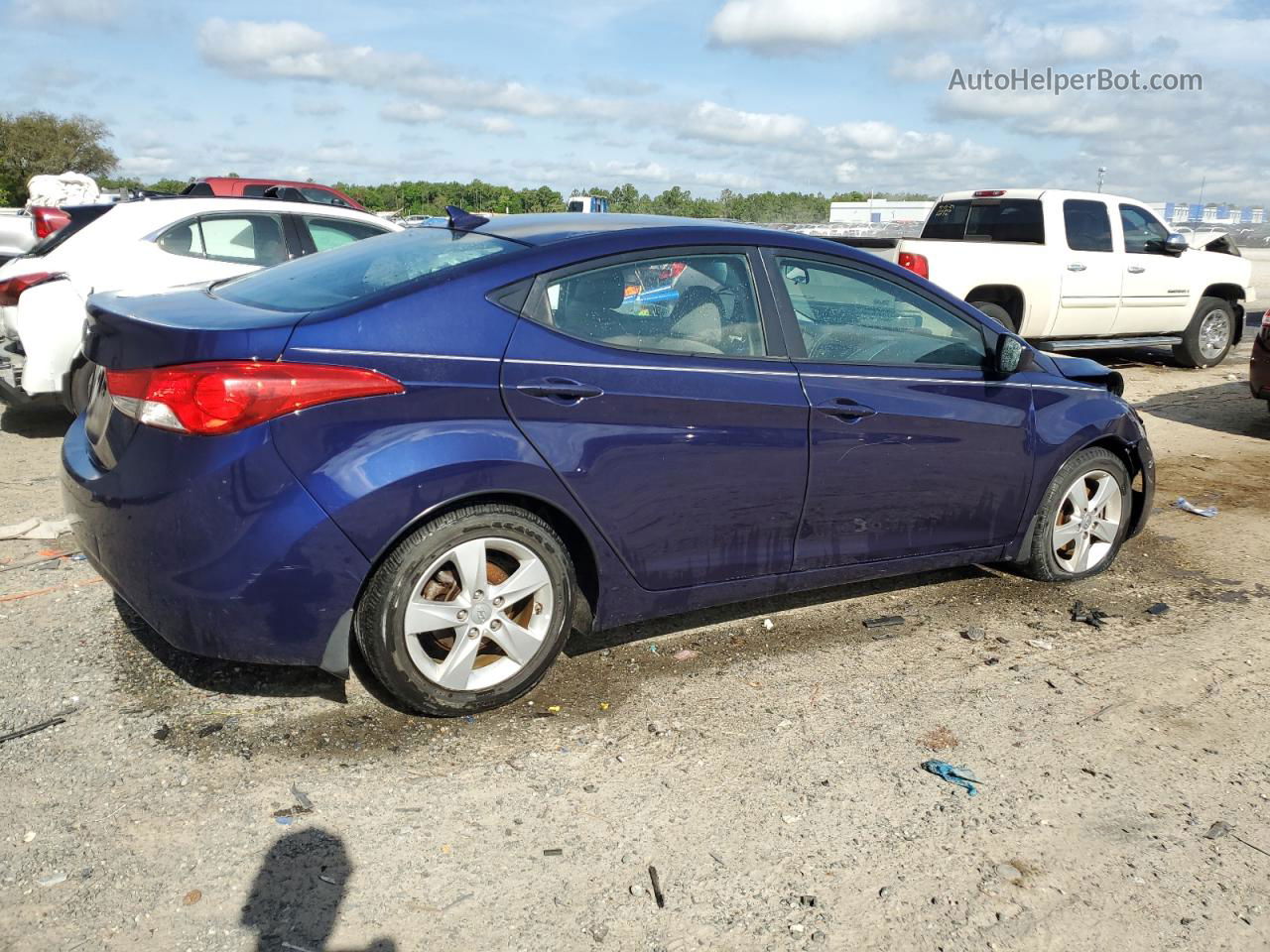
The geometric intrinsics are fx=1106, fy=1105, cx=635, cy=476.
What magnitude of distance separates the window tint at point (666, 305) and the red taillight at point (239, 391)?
2.40 ft

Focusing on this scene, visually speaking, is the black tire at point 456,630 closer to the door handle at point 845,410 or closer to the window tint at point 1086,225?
the door handle at point 845,410

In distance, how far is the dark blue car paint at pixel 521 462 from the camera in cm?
325

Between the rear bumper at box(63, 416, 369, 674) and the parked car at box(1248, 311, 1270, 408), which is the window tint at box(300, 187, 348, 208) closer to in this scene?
the parked car at box(1248, 311, 1270, 408)

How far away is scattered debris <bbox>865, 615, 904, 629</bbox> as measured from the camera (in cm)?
470

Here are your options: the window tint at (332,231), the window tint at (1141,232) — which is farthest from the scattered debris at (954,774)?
the window tint at (1141,232)

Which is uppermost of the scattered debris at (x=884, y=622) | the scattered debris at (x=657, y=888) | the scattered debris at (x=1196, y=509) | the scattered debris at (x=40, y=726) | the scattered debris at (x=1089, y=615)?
the scattered debris at (x=1196, y=509)

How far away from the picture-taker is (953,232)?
12.2 m

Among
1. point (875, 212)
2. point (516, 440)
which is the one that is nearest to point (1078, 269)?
point (516, 440)

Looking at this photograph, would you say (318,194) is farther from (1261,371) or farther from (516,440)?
(516,440)

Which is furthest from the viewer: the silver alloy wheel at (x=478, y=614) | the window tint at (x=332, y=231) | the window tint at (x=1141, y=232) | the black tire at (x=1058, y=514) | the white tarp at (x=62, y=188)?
the white tarp at (x=62, y=188)

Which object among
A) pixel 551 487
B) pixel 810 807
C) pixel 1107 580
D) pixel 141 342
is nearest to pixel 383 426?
pixel 551 487

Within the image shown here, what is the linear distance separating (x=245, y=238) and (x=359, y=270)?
15.5 feet

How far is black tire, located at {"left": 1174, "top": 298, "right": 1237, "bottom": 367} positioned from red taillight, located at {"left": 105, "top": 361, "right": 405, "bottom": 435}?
1212cm

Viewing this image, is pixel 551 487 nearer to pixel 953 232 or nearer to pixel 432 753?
pixel 432 753
